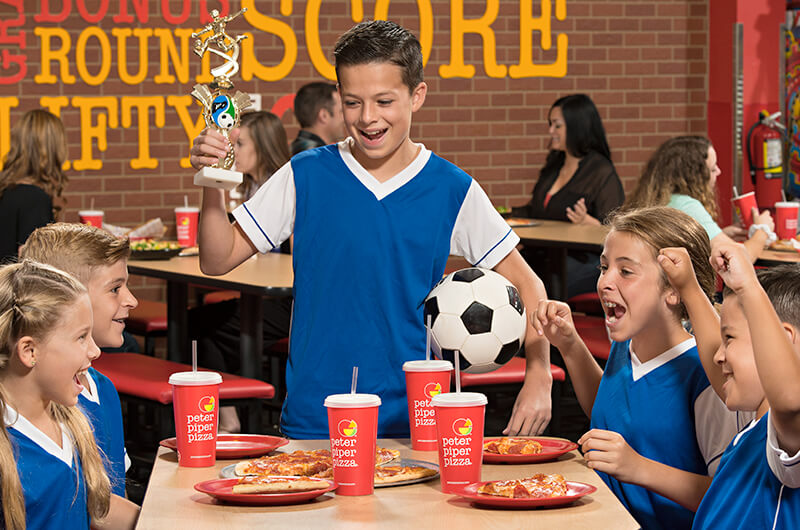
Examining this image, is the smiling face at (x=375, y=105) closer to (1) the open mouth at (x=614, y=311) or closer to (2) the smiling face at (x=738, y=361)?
(1) the open mouth at (x=614, y=311)

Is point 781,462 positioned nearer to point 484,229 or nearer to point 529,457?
point 529,457

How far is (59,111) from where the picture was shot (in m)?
6.54

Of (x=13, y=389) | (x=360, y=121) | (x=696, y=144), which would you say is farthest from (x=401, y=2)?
(x=13, y=389)

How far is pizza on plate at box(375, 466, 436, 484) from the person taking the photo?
1937 millimetres

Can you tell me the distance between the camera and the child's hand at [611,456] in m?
2.04

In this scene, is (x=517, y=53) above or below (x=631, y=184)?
above

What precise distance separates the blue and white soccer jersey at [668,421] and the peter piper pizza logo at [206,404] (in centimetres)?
82

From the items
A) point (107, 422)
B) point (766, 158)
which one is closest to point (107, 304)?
point (107, 422)

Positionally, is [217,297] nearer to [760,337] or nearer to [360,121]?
[360,121]

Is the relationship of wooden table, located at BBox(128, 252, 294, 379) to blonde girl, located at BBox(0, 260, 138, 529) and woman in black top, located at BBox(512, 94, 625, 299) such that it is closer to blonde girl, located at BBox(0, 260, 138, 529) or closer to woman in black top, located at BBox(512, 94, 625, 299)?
woman in black top, located at BBox(512, 94, 625, 299)

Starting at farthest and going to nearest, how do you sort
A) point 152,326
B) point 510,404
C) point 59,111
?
1. point 59,111
2. point 510,404
3. point 152,326

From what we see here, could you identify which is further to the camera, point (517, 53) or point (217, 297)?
point (517, 53)

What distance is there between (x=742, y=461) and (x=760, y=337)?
33cm

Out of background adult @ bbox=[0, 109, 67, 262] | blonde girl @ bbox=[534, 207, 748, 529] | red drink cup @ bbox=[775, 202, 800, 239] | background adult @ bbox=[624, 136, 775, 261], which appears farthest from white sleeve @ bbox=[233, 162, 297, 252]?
red drink cup @ bbox=[775, 202, 800, 239]
